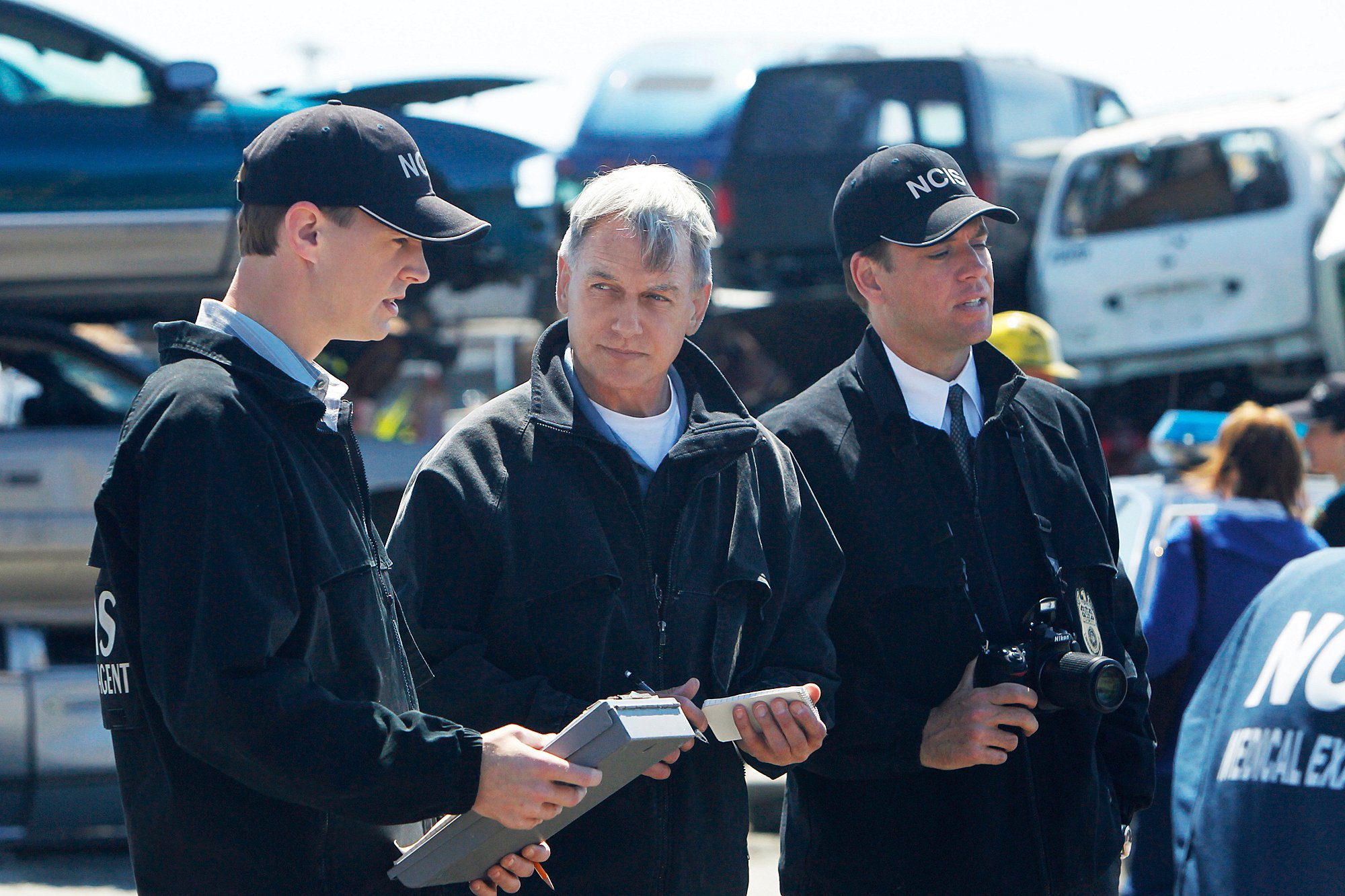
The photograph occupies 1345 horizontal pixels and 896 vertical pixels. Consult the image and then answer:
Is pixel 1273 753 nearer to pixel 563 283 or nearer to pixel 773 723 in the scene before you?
pixel 773 723

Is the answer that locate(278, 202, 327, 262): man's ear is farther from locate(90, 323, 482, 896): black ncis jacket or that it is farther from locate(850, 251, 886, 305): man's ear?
locate(850, 251, 886, 305): man's ear

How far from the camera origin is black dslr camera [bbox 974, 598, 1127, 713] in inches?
95.1

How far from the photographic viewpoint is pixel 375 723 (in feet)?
5.75

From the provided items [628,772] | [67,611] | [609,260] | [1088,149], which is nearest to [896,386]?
[609,260]

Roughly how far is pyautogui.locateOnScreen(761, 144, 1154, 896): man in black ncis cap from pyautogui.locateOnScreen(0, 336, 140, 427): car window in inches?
151

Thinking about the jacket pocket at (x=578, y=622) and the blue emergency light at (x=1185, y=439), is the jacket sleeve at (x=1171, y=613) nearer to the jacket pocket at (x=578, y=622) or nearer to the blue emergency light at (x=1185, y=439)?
the blue emergency light at (x=1185, y=439)

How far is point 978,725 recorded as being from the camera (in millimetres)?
2492

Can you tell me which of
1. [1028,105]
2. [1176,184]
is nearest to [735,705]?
[1176,184]

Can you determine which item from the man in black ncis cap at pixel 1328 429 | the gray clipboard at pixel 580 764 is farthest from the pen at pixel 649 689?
the man in black ncis cap at pixel 1328 429

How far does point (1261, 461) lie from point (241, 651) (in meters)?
3.38

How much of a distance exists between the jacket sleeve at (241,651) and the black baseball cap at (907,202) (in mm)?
1445

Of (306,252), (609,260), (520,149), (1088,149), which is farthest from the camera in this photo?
(1088,149)

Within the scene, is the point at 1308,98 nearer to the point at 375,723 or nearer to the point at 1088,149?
the point at 1088,149

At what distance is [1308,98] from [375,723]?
330 inches
